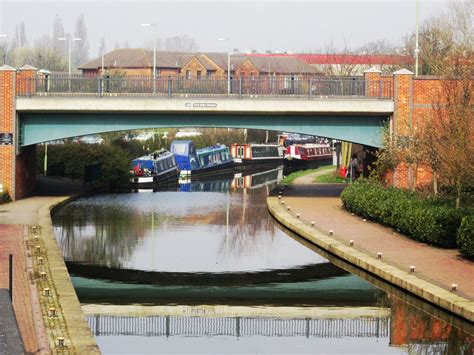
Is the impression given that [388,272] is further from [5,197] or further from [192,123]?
[5,197]

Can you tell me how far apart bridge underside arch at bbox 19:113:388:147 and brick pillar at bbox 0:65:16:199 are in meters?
0.89

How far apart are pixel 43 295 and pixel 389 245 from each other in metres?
11.9

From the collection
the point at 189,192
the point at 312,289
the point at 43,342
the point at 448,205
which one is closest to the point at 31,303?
the point at 43,342

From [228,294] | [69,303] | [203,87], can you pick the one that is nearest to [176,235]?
[203,87]

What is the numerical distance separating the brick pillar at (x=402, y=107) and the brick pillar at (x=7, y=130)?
564 inches

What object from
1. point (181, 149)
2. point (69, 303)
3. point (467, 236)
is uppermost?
point (467, 236)

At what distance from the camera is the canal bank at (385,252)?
78.2 ft

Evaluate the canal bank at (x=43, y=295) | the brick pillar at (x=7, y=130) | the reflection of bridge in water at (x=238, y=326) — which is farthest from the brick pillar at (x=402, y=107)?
the reflection of bridge in water at (x=238, y=326)

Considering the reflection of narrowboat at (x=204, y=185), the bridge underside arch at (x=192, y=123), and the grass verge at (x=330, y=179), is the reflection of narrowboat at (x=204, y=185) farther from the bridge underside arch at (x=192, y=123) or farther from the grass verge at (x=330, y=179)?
the bridge underside arch at (x=192, y=123)

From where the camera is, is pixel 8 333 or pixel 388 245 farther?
pixel 388 245

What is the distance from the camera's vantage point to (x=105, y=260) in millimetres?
31609

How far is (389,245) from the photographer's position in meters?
31.5

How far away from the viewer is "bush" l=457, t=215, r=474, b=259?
1092 inches

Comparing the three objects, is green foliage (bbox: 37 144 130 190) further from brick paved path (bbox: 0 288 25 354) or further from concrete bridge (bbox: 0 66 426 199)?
brick paved path (bbox: 0 288 25 354)
